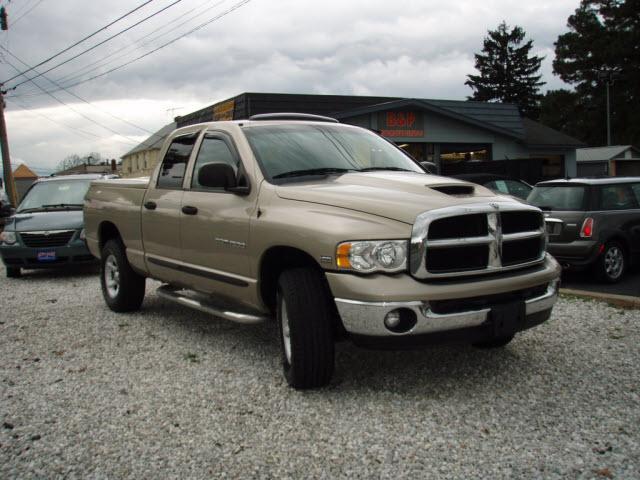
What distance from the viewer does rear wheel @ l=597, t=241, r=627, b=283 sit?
819 centimetres

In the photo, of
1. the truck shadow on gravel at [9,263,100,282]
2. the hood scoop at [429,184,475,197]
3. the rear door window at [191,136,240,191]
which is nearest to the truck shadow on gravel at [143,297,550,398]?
the hood scoop at [429,184,475,197]

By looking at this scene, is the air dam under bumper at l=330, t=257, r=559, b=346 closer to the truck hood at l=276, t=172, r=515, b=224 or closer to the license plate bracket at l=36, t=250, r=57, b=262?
the truck hood at l=276, t=172, r=515, b=224

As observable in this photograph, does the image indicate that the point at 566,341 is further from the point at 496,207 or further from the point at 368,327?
the point at 368,327

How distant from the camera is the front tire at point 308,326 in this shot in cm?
390

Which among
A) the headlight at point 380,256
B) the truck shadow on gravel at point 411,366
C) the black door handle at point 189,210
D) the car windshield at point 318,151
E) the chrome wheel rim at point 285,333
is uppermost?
the car windshield at point 318,151

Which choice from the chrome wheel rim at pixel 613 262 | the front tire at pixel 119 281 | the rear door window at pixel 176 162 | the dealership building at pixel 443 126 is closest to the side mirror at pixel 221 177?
the rear door window at pixel 176 162

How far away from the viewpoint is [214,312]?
4914 mm

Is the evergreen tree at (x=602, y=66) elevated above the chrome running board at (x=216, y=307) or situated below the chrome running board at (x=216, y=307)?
above

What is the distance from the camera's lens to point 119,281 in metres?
6.84

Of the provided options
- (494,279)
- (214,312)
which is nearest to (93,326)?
(214,312)

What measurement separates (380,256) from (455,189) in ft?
3.09

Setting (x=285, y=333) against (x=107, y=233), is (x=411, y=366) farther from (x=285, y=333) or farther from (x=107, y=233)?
(x=107, y=233)

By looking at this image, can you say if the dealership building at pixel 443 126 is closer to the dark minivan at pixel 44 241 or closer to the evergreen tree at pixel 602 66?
the dark minivan at pixel 44 241

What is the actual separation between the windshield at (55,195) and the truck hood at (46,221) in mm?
422
